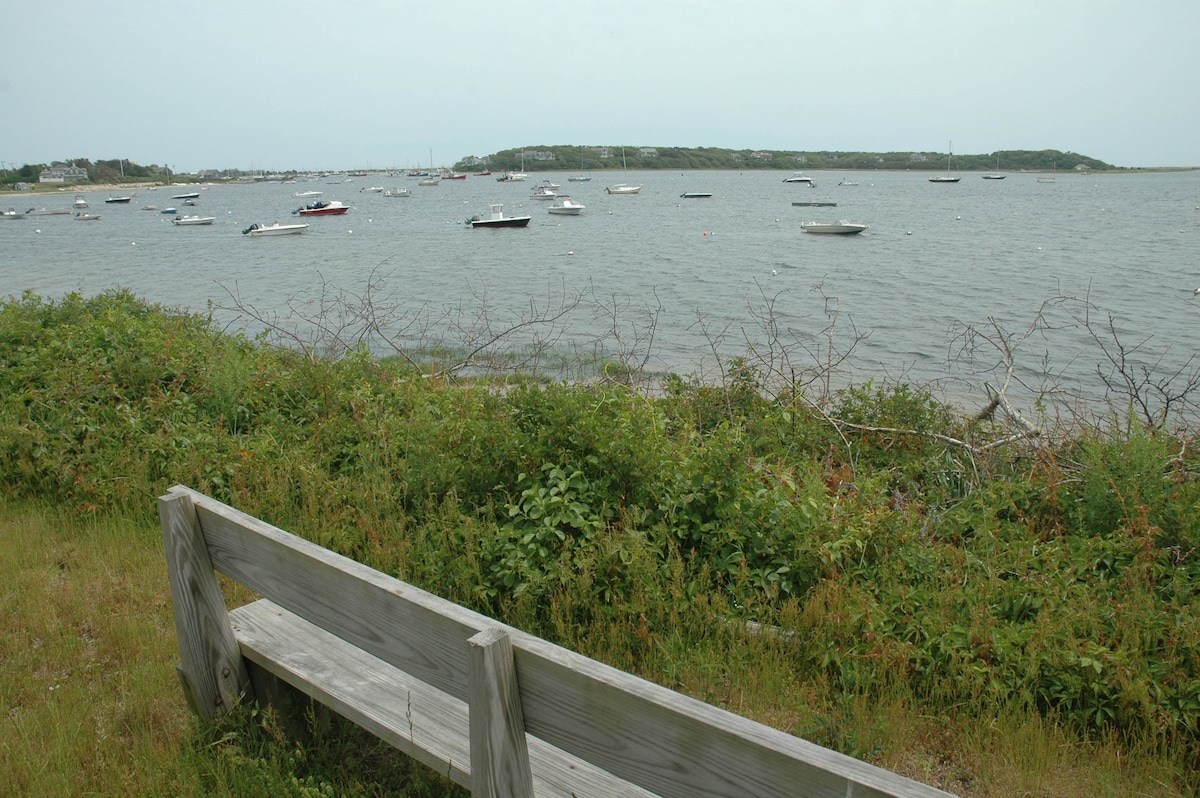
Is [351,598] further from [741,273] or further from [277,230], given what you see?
[277,230]

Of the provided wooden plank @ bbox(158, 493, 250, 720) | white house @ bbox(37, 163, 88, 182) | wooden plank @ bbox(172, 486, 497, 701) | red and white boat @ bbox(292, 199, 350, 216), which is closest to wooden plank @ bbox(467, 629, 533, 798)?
wooden plank @ bbox(172, 486, 497, 701)

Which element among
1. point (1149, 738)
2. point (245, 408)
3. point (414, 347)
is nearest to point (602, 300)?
point (414, 347)

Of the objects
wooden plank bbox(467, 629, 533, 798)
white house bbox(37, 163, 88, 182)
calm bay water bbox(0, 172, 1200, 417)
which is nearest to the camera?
wooden plank bbox(467, 629, 533, 798)

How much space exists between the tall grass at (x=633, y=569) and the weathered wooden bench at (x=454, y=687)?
0.35 metres

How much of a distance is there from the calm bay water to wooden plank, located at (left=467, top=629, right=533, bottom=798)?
341 inches

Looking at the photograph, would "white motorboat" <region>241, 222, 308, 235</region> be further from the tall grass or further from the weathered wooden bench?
the weathered wooden bench

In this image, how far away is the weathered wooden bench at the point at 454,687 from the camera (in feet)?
5.87

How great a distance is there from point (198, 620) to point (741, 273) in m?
31.5

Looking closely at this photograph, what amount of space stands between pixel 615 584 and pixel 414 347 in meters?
14.3

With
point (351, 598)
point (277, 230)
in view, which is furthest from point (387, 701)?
point (277, 230)

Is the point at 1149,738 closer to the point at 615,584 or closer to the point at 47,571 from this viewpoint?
the point at 615,584

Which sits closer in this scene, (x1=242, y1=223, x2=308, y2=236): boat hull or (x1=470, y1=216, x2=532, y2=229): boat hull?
(x1=242, y1=223, x2=308, y2=236): boat hull

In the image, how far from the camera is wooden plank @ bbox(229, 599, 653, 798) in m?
2.78

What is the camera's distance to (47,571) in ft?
17.2
